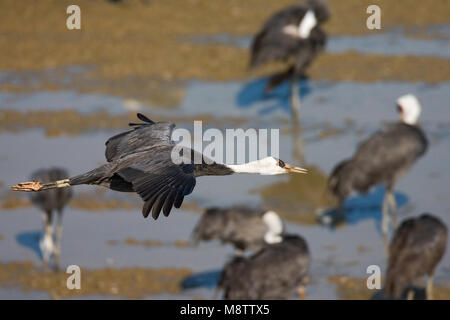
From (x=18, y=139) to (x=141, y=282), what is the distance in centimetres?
627

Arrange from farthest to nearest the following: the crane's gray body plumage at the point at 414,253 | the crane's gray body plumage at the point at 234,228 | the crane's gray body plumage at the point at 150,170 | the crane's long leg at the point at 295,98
Result: 1. the crane's long leg at the point at 295,98
2. the crane's gray body plumage at the point at 234,228
3. the crane's gray body plumage at the point at 414,253
4. the crane's gray body plumage at the point at 150,170

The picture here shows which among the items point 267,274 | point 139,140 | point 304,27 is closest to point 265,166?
point 139,140

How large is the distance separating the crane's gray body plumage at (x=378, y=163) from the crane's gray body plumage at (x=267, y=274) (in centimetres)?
272

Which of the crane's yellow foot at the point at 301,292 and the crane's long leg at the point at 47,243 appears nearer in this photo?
the crane's yellow foot at the point at 301,292

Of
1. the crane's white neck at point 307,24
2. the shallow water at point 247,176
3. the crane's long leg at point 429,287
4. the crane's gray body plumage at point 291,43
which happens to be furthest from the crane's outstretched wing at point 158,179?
the crane's white neck at point 307,24

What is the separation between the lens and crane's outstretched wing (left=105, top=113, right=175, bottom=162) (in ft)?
32.6

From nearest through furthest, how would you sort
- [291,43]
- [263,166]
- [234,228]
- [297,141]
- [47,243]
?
1. [263,166]
2. [234,228]
3. [47,243]
4. [297,141]
5. [291,43]

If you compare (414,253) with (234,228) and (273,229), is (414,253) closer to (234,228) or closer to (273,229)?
(273,229)

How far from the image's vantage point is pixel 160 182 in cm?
842

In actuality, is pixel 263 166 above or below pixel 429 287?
above

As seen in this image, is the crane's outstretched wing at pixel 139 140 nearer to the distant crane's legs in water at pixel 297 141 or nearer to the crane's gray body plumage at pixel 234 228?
the crane's gray body plumage at pixel 234 228

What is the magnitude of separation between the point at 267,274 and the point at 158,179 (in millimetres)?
4514

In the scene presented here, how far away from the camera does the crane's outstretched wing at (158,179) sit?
8094 millimetres

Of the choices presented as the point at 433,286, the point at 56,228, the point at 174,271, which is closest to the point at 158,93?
the point at 56,228
